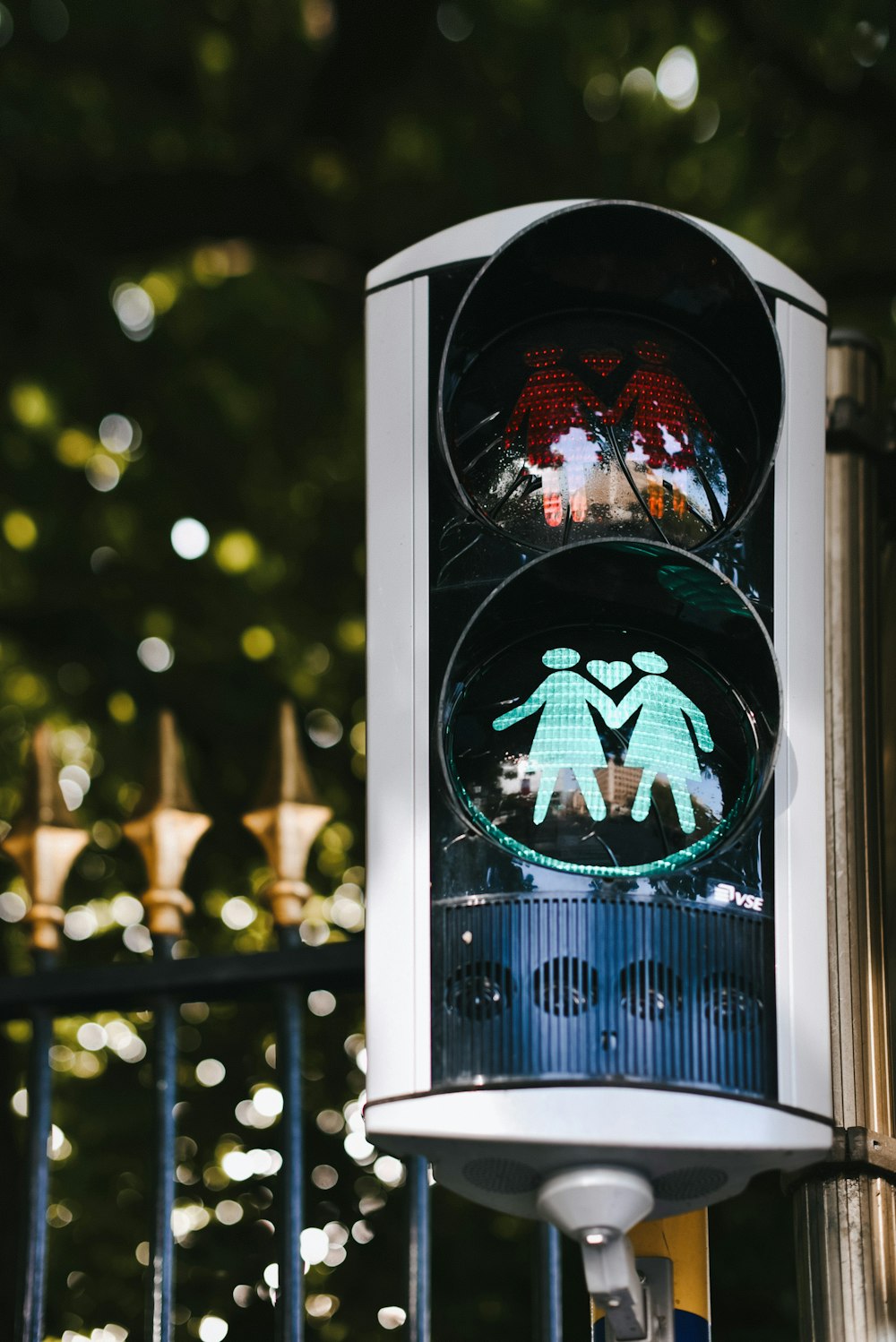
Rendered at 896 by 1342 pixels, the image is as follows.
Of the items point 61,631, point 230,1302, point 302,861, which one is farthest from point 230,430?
point 302,861

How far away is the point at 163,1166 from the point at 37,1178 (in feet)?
0.57

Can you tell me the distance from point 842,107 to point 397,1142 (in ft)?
12.8

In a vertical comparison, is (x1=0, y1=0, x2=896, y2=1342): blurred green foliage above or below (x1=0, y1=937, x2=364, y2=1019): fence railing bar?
above

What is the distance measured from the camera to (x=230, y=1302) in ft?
14.0

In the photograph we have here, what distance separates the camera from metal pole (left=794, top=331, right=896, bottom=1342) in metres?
1.91

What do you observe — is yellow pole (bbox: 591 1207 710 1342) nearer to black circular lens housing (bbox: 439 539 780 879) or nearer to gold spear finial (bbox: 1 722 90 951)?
black circular lens housing (bbox: 439 539 780 879)

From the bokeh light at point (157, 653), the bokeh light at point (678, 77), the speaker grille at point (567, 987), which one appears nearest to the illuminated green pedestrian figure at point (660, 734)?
the speaker grille at point (567, 987)

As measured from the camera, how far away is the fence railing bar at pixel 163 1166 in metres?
2.16

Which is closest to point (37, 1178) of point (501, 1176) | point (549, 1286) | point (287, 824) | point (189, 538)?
point (287, 824)

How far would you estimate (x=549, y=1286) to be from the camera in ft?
7.07

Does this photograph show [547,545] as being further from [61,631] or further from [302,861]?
[61,631]

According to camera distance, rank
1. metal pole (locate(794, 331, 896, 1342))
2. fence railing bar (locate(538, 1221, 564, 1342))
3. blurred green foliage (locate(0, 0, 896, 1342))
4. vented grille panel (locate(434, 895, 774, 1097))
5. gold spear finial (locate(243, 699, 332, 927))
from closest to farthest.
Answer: vented grille panel (locate(434, 895, 774, 1097)) < metal pole (locate(794, 331, 896, 1342)) < fence railing bar (locate(538, 1221, 564, 1342)) < gold spear finial (locate(243, 699, 332, 927)) < blurred green foliage (locate(0, 0, 896, 1342))

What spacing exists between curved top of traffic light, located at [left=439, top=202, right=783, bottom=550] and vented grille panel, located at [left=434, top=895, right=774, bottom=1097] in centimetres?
38

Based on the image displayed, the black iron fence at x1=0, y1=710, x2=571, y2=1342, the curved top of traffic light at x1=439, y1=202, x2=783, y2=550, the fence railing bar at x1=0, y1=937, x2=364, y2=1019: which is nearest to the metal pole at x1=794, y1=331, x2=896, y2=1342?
the black iron fence at x1=0, y1=710, x2=571, y2=1342
